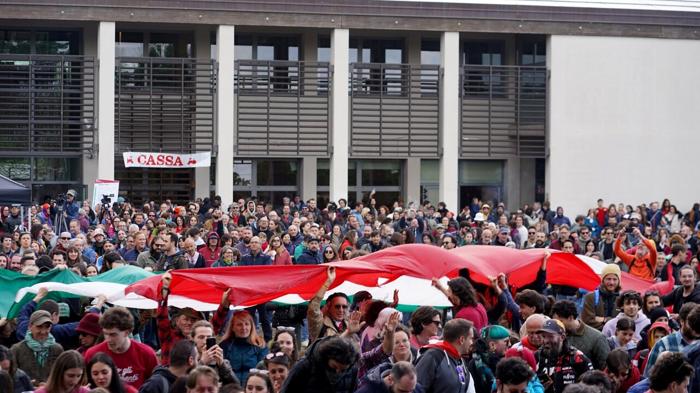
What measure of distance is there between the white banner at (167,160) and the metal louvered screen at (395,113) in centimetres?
464

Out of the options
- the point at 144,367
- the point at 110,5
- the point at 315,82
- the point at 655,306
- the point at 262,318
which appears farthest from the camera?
the point at 315,82

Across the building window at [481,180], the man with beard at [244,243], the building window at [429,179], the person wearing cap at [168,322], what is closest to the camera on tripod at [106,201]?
the man with beard at [244,243]

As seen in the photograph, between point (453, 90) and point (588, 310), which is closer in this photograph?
point (588, 310)

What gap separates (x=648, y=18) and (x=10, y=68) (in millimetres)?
18640

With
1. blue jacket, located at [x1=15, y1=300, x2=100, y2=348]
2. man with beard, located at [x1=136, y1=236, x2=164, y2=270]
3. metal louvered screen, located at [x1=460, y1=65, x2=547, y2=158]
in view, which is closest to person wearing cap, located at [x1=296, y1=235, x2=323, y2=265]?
man with beard, located at [x1=136, y1=236, x2=164, y2=270]

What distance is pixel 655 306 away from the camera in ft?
44.0

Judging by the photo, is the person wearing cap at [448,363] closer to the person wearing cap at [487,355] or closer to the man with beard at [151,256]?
the person wearing cap at [487,355]

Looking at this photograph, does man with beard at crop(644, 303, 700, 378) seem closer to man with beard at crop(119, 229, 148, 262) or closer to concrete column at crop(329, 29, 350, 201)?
man with beard at crop(119, 229, 148, 262)

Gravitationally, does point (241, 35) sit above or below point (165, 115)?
above

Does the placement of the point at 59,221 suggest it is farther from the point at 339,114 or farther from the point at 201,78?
the point at 339,114

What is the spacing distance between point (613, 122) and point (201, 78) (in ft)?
40.2

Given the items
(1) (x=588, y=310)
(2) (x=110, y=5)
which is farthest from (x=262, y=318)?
(2) (x=110, y=5)

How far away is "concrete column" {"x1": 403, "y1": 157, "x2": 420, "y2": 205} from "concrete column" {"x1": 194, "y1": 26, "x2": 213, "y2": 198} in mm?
6052

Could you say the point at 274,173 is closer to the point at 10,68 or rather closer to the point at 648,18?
the point at 10,68
